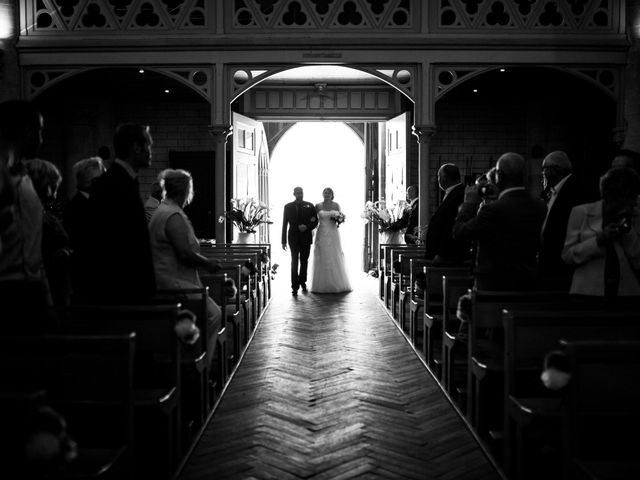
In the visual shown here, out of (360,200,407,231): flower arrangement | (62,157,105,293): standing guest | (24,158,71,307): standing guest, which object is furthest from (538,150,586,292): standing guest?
(360,200,407,231): flower arrangement

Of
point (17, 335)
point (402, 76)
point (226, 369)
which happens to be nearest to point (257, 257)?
point (226, 369)

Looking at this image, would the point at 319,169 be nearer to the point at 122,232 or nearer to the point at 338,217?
the point at 338,217

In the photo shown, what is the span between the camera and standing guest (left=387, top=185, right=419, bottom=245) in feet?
34.9

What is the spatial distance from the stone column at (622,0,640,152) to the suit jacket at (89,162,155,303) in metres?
8.37

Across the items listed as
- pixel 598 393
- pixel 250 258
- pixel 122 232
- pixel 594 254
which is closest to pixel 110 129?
pixel 250 258

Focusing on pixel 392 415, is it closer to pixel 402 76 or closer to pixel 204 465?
pixel 204 465

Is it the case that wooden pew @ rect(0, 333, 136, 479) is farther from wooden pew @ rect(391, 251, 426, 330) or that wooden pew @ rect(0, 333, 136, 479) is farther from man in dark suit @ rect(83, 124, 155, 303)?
wooden pew @ rect(391, 251, 426, 330)

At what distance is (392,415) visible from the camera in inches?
180

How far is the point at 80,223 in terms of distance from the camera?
361 cm

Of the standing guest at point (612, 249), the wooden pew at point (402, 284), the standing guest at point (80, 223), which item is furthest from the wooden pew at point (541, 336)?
the wooden pew at point (402, 284)

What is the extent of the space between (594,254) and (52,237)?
3022 mm

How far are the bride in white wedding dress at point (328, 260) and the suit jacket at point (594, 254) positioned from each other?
781 centimetres

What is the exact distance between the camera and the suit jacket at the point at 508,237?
14.7ft

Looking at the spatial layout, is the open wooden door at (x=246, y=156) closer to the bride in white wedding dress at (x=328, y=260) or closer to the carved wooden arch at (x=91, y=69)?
A: the bride in white wedding dress at (x=328, y=260)
